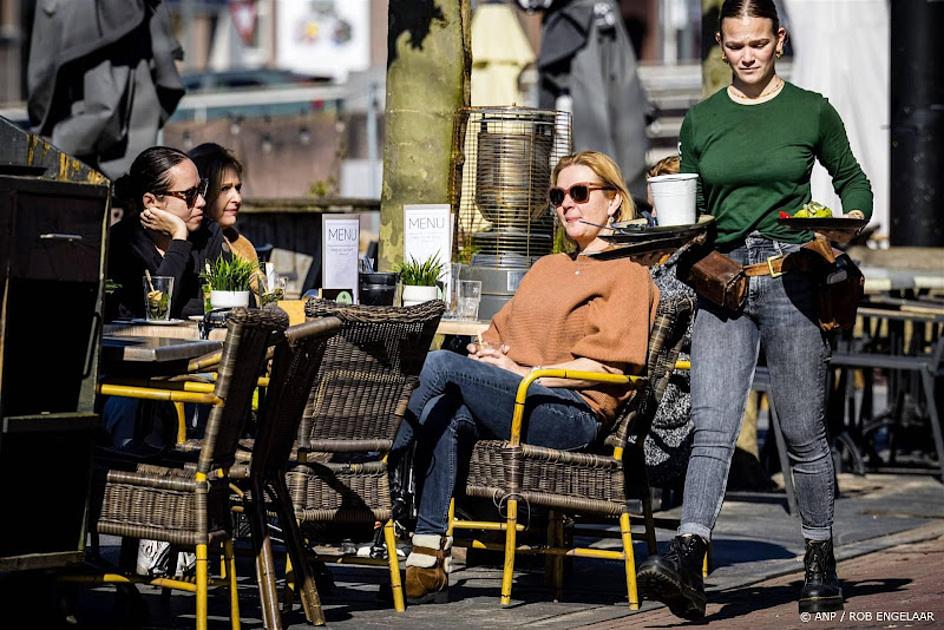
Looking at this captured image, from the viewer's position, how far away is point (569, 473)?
6.69 meters

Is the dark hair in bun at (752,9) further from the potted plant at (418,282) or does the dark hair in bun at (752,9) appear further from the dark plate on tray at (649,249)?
the potted plant at (418,282)

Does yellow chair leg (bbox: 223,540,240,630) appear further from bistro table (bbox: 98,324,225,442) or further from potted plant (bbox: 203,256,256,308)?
potted plant (bbox: 203,256,256,308)

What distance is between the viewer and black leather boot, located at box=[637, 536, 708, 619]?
235 inches

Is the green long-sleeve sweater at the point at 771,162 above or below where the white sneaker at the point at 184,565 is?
above

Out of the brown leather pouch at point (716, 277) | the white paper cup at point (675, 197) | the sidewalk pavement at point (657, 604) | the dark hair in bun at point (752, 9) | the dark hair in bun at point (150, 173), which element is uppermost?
the dark hair in bun at point (752, 9)

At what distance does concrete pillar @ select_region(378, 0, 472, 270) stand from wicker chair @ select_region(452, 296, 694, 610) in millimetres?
1866

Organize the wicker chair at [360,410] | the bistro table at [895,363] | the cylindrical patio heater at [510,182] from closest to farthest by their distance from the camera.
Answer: the wicker chair at [360,410], the cylindrical patio heater at [510,182], the bistro table at [895,363]

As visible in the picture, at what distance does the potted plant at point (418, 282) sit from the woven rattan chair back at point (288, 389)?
1.42 m

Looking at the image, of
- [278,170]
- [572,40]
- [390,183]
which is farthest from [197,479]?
[278,170]

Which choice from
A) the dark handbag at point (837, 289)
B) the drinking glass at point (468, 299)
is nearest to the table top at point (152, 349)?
the drinking glass at point (468, 299)

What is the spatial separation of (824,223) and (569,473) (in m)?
1.35

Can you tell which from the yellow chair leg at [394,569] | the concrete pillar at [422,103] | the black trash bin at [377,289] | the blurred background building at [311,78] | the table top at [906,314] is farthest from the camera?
the blurred background building at [311,78]

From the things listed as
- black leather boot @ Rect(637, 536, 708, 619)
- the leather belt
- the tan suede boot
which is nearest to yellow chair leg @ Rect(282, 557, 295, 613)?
the tan suede boot

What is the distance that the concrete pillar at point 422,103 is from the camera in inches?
334
